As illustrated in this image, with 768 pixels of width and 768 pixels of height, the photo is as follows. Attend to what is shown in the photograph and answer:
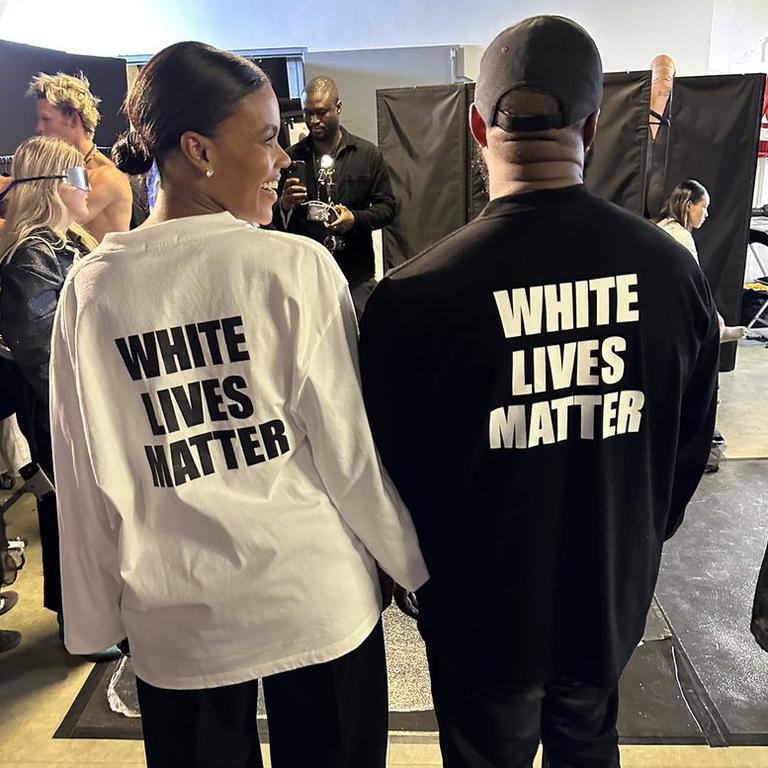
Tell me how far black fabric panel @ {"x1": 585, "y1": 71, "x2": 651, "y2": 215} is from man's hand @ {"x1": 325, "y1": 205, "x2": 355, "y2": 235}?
5.64 ft

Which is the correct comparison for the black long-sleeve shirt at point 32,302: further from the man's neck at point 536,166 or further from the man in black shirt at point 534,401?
the man's neck at point 536,166

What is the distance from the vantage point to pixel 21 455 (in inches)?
122

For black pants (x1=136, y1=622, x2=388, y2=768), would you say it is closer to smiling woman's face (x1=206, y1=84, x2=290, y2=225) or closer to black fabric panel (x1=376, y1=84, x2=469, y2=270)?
smiling woman's face (x1=206, y1=84, x2=290, y2=225)

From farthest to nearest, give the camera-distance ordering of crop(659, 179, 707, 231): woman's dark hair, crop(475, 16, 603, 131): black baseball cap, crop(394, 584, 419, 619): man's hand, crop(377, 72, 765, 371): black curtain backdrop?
1. crop(377, 72, 765, 371): black curtain backdrop
2. crop(659, 179, 707, 231): woman's dark hair
3. crop(394, 584, 419, 619): man's hand
4. crop(475, 16, 603, 131): black baseball cap

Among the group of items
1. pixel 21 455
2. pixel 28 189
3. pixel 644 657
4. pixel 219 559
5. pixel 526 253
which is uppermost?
pixel 28 189

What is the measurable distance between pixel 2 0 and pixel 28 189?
3.39m

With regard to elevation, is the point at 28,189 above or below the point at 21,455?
above

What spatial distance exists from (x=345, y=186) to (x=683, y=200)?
1.67 meters

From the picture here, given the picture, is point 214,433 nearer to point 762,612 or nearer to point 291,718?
point 291,718

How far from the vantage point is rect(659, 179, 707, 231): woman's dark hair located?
3.49 meters

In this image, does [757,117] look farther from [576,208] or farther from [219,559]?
[219,559]

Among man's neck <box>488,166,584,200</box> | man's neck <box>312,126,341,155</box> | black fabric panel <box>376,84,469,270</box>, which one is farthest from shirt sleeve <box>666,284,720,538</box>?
black fabric panel <box>376,84,469,270</box>

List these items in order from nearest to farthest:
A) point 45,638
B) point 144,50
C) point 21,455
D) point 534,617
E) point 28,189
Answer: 1. point 534,617
2. point 28,189
3. point 45,638
4. point 21,455
5. point 144,50

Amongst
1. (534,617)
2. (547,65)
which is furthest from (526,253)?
(534,617)
